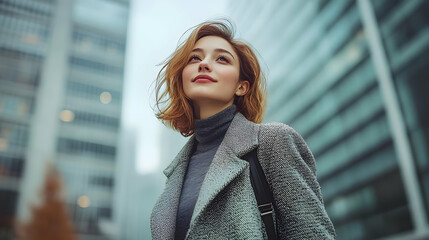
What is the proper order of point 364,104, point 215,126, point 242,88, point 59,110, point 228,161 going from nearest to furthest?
1. point 228,161
2. point 215,126
3. point 242,88
4. point 364,104
5. point 59,110

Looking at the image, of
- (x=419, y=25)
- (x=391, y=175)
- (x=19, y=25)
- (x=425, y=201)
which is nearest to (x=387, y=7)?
(x=419, y=25)

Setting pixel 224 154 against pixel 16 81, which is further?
pixel 16 81

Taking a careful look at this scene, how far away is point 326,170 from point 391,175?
858 cm

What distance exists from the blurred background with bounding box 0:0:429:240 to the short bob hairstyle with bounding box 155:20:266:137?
2677cm

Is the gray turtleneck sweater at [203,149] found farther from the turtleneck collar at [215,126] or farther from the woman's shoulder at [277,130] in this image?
the woman's shoulder at [277,130]

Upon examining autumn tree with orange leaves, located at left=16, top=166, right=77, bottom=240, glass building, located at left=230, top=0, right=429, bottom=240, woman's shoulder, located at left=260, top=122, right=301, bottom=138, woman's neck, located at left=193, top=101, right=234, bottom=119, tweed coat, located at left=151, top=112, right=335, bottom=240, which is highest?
glass building, located at left=230, top=0, right=429, bottom=240

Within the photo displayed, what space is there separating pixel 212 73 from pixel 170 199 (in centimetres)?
59

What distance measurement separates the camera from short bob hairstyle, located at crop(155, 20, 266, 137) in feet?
6.15

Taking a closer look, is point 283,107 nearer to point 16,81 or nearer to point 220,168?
point 16,81

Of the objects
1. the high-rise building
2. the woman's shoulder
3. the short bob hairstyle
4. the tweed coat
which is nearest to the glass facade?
the high-rise building

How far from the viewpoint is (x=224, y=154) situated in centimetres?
159

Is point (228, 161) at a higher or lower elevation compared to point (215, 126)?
lower

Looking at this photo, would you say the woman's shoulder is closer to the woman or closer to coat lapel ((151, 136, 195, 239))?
the woman

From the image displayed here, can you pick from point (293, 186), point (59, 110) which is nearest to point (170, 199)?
point (293, 186)
